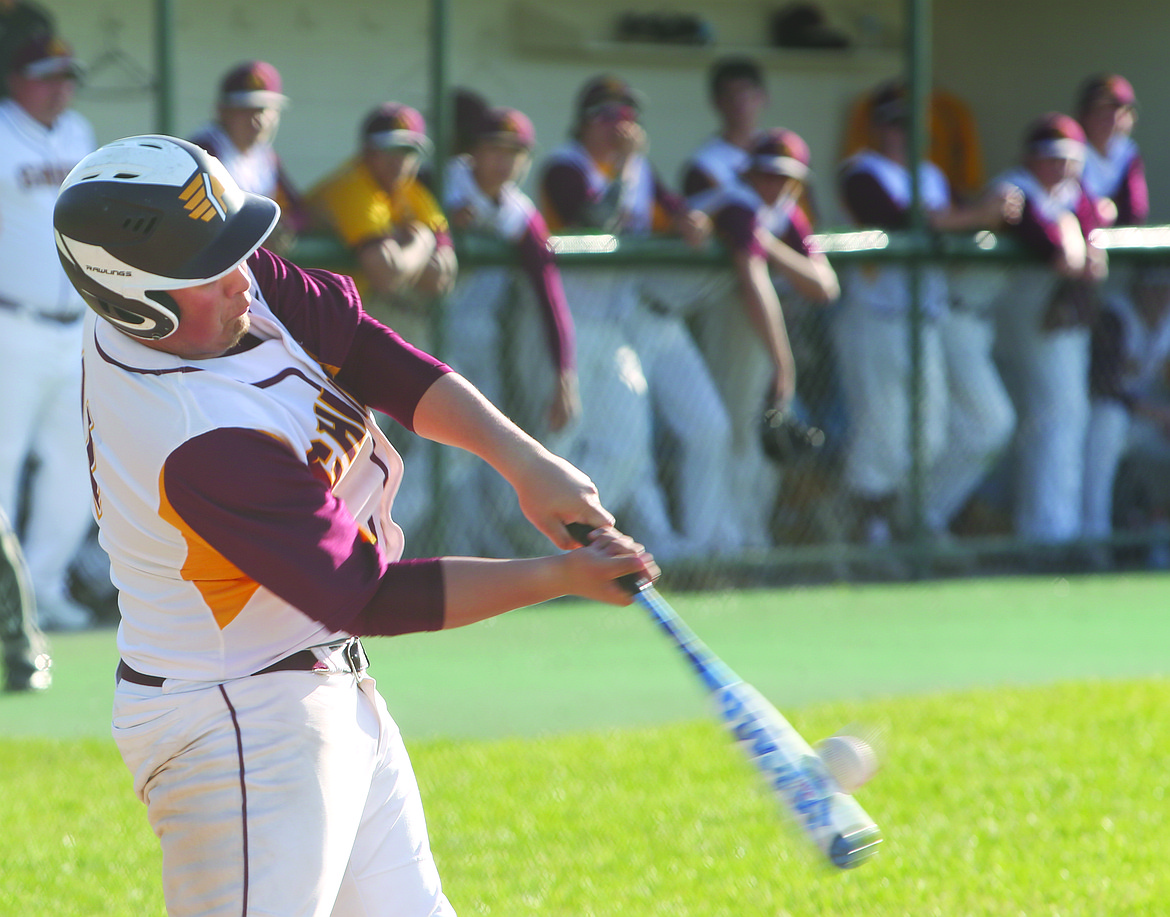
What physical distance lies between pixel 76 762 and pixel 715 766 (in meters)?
1.82

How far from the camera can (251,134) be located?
20.8 feet

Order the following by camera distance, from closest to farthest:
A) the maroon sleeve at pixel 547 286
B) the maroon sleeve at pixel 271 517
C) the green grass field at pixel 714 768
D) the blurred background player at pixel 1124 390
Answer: the maroon sleeve at pixel 271 517 → the green grass field at pixel 714 768 → the maroon sleeve at pixel 547 286 → the blurred background player at pixel 1124 390

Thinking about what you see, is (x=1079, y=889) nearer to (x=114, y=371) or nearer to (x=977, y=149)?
(x=114, y=371)

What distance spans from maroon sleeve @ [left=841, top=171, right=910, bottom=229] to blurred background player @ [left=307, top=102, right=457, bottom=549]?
2.28m

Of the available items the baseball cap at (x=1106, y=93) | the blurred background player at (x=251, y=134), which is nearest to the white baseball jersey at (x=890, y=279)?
the baseball cap at (x=1106, y=93)

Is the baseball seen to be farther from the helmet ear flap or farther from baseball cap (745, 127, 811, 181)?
baseball cap (745, 127, 811, 181)

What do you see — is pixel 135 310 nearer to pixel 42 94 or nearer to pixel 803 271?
pixel 42 94

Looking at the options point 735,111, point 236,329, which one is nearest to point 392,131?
point 735,111

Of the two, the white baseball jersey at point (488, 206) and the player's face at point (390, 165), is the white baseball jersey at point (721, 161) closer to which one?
the white baseball jersey at point (488, 206)

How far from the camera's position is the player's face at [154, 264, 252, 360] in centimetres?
214

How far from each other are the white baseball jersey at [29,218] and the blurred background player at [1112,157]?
5.24m

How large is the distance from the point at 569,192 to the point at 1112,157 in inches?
128

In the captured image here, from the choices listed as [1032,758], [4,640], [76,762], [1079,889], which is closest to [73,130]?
[4,640]

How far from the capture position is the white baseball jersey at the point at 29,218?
6.05m
